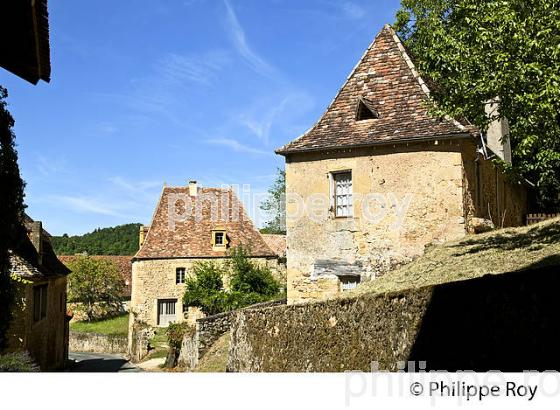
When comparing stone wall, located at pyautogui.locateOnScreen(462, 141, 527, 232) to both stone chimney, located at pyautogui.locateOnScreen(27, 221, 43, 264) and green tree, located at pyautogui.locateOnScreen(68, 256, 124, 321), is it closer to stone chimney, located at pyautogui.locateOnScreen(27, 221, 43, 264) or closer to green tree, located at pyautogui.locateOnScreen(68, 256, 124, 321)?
stone chimney, located at pyautogui.locateOnScreen(27, 221, 43, 264)

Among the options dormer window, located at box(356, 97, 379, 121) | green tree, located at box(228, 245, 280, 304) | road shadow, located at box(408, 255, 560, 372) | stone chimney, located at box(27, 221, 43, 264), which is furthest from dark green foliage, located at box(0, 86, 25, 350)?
green tree, located at box(228, 245, 280, 304)

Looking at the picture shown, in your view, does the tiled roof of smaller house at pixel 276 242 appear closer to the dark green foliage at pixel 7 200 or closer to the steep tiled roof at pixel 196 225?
the steep tiled roof at pixel 196 225

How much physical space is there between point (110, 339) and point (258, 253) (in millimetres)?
9743

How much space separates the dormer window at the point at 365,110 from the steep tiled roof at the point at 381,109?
0.11 metres

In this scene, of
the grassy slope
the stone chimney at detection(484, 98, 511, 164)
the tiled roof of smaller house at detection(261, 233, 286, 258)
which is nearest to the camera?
the grassy slope

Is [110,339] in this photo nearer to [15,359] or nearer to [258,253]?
[258,253]

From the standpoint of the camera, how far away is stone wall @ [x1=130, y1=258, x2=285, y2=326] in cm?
3184

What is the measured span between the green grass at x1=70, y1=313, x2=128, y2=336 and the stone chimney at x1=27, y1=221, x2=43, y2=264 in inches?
644

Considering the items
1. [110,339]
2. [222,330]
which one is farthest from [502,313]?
[110,339]

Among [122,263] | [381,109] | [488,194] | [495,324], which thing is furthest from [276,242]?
[495,324]

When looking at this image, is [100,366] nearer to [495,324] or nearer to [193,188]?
[193,188]

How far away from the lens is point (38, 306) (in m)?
17.8

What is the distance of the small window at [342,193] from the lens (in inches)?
611

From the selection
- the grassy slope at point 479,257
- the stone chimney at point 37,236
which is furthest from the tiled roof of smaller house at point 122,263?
the grassy slope at point 479,257
